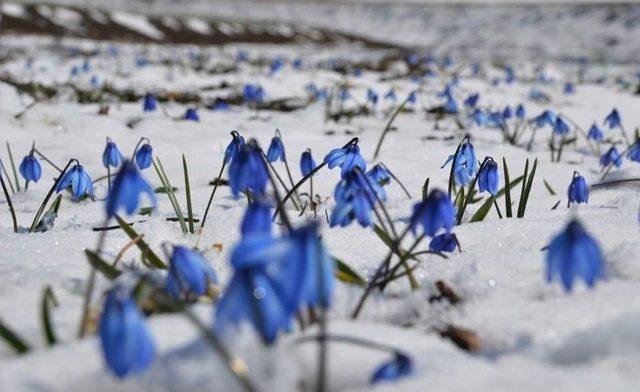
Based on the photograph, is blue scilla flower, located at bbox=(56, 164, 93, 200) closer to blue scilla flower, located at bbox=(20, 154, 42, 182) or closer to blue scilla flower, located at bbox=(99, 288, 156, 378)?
blue scilla flower, located at bbox=(20, 154, 42, 182)

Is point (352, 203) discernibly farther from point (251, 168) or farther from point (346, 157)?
point (346, 157)

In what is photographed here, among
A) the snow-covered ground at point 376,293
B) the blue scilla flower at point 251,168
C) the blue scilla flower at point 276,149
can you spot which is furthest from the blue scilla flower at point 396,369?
the blue scilla flower at point 276,149

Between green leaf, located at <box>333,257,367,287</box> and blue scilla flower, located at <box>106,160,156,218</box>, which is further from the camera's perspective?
green leaf, located at <box>333,257,367,287</box>

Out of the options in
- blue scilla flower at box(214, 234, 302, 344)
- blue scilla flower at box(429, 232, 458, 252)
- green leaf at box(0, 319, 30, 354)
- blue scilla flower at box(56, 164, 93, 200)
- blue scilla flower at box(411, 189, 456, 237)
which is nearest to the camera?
blue scilla flower at box(214, 234, 302, 344)

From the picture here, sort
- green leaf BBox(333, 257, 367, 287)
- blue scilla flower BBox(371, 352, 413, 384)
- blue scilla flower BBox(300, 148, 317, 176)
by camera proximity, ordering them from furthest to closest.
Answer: blue scilla flower BBox(300, 148, 317, 176)
green leaf BBox(333, 257, 367, 287)
blue scilla flower BBox(371, 352, 413, 384)

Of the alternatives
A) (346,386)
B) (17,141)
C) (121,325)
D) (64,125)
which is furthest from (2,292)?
(64,125)

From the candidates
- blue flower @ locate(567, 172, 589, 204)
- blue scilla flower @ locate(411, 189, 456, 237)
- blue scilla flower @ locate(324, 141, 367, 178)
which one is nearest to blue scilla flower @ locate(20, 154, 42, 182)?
blue scilla flower @ locate(324, 141, 367, 178)

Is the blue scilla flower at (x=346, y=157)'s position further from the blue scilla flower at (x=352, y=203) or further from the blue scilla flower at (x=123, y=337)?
the blue scilla flower at (x=123, y=337)
